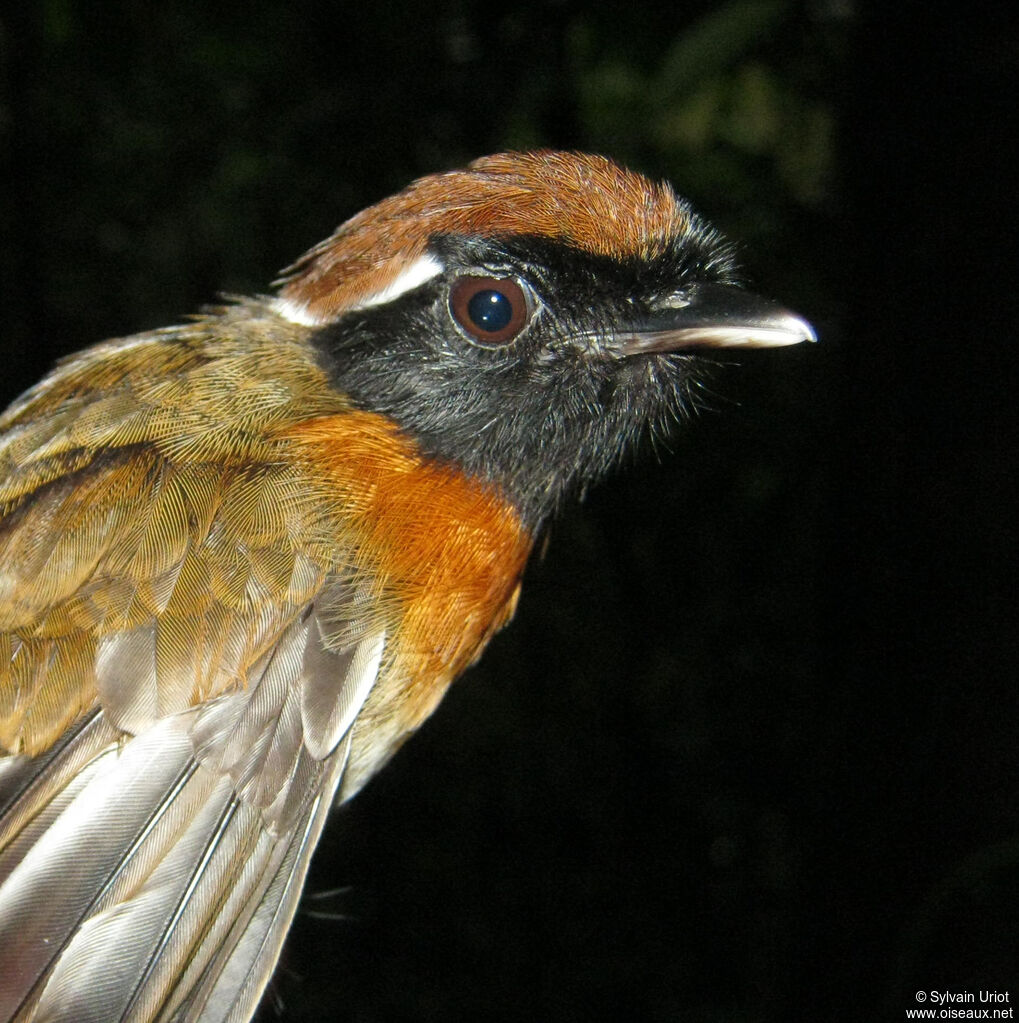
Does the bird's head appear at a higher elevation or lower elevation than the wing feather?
higher

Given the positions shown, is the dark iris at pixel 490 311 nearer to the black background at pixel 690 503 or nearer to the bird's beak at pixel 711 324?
the bird's beak at pixel 711 324

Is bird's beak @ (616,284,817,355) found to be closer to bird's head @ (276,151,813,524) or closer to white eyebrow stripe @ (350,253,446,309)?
bird's head @ (276,151,813,524)

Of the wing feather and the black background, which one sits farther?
the black background

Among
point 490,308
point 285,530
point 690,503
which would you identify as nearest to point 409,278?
point 490,308

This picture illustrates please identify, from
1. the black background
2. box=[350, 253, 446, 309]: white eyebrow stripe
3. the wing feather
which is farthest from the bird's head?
the black background

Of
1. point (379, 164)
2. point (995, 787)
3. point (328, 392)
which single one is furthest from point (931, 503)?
point (379, 164)

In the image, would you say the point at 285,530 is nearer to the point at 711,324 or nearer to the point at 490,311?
the point at 490,311

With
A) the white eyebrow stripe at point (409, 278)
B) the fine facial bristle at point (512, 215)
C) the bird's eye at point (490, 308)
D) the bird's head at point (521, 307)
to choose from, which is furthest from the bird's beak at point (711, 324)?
the white eyebrow stripe at point (409, 278)

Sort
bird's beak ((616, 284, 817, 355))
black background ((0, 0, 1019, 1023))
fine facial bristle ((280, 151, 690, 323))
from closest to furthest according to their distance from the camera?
fine facial bristle ((280, 151, 690, 323)), bird's beak ((616, 284, 817, 355)), black background ((0, 0, 1019, 1023))
